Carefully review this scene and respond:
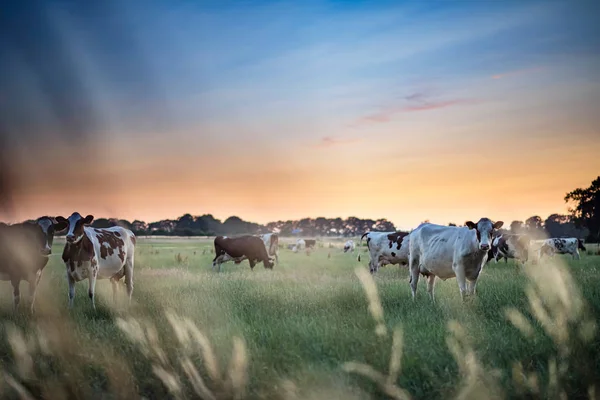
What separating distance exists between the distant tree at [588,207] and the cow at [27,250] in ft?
172

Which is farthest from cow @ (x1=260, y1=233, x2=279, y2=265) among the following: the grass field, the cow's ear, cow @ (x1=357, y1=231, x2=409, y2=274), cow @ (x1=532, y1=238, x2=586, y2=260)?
the grass field

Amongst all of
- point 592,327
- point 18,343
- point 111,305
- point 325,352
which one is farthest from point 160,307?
point 592,327

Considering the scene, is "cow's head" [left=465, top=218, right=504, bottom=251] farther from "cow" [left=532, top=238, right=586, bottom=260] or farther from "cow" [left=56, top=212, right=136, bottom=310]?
"cow" [left=532, top=238, right=586, bottom=260]

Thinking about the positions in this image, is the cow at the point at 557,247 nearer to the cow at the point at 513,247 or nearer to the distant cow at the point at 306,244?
the cow at the point at 513,247

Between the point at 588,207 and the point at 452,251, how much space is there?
154ft

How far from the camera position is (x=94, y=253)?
1174 cm

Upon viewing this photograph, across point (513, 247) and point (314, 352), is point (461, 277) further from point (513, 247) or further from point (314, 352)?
point (513, 247)

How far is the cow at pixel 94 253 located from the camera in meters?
11.3

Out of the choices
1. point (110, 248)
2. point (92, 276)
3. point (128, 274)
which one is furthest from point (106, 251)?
point (128, 274)

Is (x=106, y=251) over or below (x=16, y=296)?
over

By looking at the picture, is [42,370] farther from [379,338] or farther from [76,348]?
[379,338]

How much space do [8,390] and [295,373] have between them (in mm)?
3517

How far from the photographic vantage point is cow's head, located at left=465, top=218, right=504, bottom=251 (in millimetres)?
11031

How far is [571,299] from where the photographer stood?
985cm
